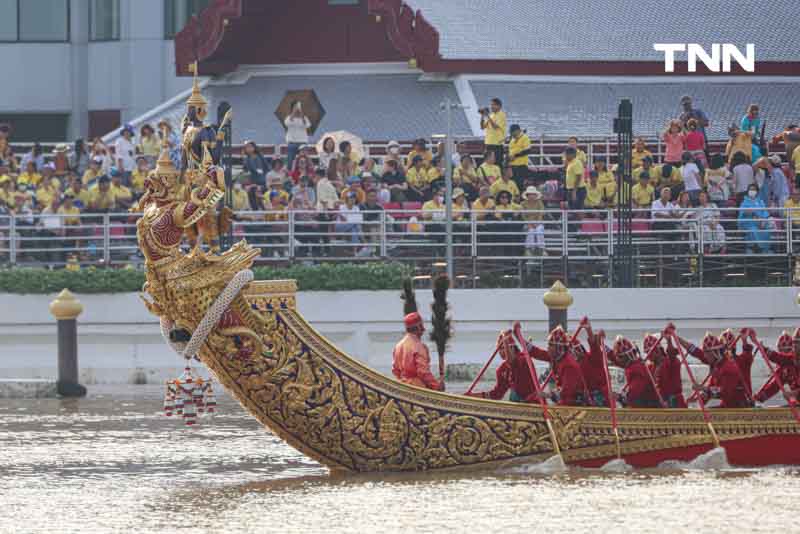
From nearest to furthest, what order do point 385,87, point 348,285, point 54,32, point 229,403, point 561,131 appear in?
1. point 229,403
2. point 348,285
3. point 561,131
4. point 385,87
5. point 54,32

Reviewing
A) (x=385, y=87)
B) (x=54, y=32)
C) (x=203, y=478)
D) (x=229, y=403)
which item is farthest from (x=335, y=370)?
(x=54, y=32)

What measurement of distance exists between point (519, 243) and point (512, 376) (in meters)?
8.31

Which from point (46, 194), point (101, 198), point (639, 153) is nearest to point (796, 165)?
point (639, 153)

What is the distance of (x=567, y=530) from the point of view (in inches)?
632

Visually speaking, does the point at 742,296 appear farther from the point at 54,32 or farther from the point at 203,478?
the point at 54,32

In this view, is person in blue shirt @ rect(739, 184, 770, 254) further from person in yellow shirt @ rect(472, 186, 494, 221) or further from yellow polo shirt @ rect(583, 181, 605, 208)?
person in yellow shirt @ rect(472, 186, 494, 221)

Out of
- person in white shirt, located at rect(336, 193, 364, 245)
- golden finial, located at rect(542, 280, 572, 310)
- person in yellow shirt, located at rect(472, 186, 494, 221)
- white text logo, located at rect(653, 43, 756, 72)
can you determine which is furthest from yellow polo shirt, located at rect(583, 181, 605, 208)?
white text logo, located at rect(653, 43, 756, 72)

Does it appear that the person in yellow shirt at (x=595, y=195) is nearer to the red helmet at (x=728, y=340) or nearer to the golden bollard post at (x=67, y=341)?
the golden bollard post at (x=67, y=341)

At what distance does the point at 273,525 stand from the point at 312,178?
41.7ft

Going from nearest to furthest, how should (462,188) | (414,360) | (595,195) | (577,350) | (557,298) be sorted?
(414,360) < (577,350) < (557,298) < (595,195) < (462,188)

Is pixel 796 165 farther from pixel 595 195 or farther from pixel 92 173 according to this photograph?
pixel 92 173

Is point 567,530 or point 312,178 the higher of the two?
point 312,178

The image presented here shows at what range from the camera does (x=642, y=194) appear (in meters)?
28.0

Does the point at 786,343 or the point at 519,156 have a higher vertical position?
the point at 519,156
